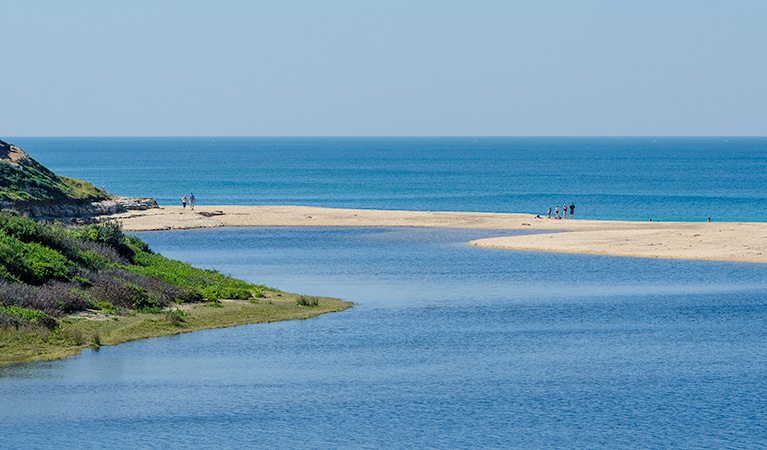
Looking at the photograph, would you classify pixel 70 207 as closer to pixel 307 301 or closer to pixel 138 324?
pixel 307 301

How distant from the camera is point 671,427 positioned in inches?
1076

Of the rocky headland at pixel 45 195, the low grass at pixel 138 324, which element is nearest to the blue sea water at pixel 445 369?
the low grass at pixel 138 324

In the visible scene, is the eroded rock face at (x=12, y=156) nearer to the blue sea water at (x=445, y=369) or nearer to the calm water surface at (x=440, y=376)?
the blue sea water at (x=445, y=369)

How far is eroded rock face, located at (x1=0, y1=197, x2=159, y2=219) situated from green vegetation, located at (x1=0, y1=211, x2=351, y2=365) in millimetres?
38833

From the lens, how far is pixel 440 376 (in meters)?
33.1

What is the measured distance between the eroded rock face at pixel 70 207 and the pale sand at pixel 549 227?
6.42ft

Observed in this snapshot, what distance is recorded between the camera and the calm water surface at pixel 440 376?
26.6m

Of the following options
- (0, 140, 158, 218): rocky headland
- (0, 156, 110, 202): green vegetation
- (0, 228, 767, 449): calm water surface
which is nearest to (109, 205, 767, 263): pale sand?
(0, 140, 158, 218): rocky headland

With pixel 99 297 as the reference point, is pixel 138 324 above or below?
below

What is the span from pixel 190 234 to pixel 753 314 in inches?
2034

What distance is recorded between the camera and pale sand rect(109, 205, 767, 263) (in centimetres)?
7044

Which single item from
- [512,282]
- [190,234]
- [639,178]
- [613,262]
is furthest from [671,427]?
[639,178]

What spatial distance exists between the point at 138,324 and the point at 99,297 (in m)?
3.32

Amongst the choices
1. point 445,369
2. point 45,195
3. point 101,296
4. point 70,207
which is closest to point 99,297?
point 101,296
